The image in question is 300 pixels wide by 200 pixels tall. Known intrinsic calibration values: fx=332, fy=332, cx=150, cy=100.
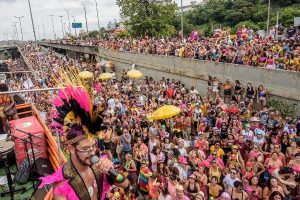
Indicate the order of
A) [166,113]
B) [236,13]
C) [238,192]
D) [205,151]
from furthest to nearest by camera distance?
[236,13]
[166,113]
[205,151]
[238,192]

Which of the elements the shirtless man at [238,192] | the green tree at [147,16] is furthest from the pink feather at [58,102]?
the green tree at [147,16]

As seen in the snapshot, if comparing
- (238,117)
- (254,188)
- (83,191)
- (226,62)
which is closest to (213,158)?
(254,188)

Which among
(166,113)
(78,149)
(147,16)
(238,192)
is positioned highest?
(147,16)

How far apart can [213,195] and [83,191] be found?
475 centimetres

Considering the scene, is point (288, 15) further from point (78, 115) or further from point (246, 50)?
point (78, 115)

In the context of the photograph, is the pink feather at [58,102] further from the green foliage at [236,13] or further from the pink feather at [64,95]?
the green foliage at [236,13]

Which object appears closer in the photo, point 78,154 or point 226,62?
A: point 78,154

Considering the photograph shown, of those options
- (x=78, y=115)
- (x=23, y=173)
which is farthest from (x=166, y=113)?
(x=78, y=115)

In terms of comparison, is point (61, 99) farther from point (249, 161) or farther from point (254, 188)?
point (249, 161)

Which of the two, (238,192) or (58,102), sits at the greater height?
(58,102)

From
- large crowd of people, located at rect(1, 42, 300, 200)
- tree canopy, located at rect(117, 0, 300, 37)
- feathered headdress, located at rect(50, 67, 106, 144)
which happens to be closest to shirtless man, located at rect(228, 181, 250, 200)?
large crowd of people, located at rect(1, 42, 300, 200)

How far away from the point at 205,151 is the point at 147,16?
32.1 metres

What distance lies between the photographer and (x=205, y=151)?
29.1 feet

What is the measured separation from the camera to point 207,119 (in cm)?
1131
